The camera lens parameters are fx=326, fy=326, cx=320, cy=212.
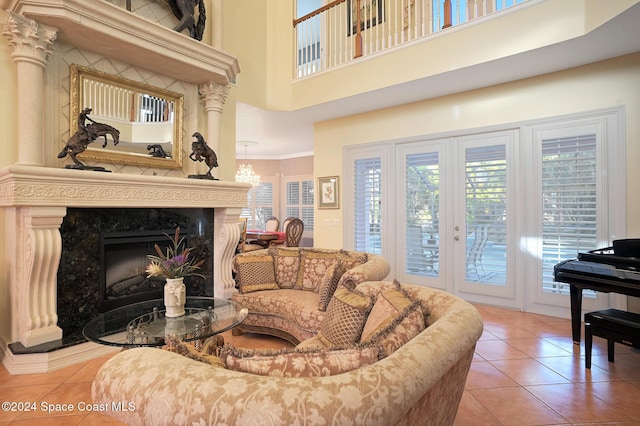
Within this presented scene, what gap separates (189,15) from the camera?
3.74 metres

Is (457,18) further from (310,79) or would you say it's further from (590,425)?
(590,425)

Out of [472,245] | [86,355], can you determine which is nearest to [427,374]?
[86,355]

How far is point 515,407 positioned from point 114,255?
3597 mm

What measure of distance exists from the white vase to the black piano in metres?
3.16

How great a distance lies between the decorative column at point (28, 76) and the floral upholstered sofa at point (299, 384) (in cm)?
261

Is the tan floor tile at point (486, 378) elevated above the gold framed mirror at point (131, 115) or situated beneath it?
situated beneath

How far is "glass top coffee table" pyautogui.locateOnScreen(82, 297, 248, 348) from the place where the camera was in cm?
197

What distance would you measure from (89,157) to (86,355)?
1.79 meters

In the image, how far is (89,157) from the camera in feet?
10.3

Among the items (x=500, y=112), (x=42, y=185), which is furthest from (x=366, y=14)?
(x=42, y=185)

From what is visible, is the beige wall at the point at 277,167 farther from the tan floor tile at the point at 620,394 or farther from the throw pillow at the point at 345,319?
the tan floor tile at the point at 620,394

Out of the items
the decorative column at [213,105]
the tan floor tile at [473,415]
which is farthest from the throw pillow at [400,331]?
the decorative column at [213,105]

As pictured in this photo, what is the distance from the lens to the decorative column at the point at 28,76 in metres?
2.63

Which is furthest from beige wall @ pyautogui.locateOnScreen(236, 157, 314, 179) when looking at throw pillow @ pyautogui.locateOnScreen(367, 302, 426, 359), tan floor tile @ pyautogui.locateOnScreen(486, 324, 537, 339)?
throw pillow @ pyautogui.locateOnScreen(367, 302, 426, 359)
